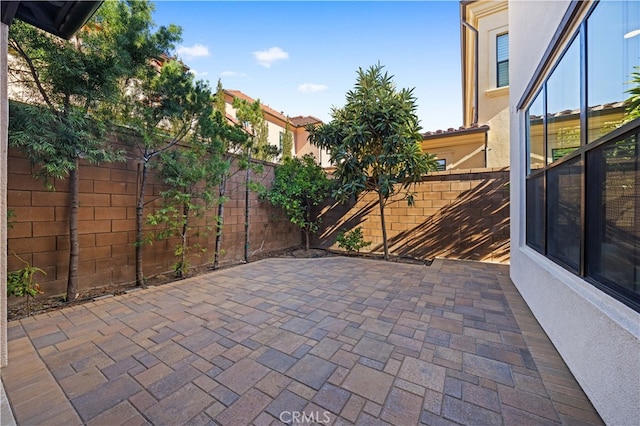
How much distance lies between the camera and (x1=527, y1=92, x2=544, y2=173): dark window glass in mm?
2855

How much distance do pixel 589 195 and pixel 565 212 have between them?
48 centimetres

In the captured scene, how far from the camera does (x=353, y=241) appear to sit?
610 centimetres

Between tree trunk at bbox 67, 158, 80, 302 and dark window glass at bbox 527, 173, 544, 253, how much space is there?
5403 mm

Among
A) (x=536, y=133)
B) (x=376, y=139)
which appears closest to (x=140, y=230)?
(x=376, y=139)

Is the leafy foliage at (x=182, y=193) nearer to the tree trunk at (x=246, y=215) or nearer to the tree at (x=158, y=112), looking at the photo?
the tree at (x=158, y=112)

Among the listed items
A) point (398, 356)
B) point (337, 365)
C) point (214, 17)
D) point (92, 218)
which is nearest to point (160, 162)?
point (92, 218)

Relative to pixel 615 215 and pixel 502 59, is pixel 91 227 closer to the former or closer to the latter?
pixel 615 215

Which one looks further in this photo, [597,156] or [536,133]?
[536,133]

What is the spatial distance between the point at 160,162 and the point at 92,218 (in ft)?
3.76

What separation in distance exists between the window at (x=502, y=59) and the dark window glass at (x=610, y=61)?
23.0ft

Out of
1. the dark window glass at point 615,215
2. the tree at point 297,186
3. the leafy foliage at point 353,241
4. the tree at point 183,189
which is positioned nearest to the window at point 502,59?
the tree at point 297,186

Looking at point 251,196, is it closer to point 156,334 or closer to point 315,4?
point 156,334

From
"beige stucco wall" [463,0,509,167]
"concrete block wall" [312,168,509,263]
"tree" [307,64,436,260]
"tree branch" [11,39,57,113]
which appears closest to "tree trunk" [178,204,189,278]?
"tree branch" [11,39,57,113]

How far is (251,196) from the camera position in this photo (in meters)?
5.68
